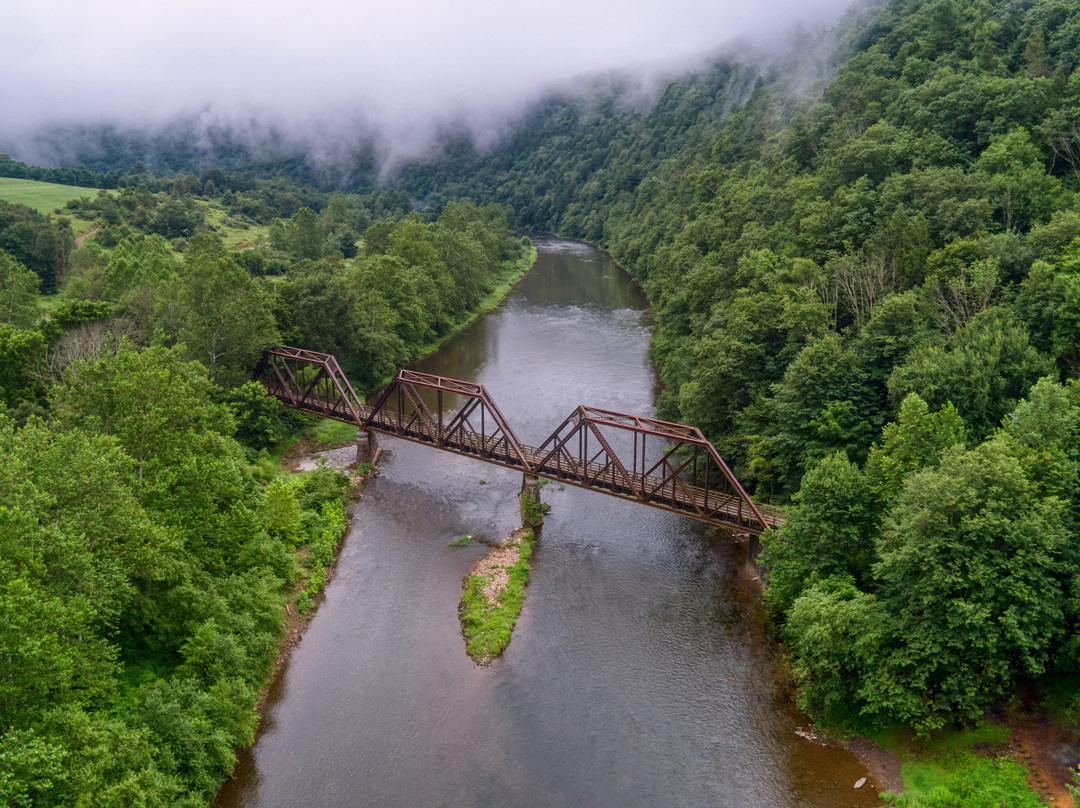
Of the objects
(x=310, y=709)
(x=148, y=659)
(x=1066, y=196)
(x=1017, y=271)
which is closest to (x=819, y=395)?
(x=1017, y=271)

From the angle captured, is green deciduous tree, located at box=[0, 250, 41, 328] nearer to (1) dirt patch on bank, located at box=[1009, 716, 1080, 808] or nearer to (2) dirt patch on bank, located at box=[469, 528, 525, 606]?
(2) dirt patch on bank, located at box=[469, 528, 525, 606]

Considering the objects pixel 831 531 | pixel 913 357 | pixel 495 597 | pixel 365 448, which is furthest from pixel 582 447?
pixel 913 357

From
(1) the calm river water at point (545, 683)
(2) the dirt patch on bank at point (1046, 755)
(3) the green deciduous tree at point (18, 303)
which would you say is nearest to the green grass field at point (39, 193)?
(3) the green deciduous tree at point (18, 303)

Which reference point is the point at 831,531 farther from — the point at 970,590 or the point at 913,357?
the point at 913,357

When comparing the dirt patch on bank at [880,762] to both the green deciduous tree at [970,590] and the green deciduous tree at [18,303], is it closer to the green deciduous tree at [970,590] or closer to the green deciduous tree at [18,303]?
the green deciduous tree at [970,590]

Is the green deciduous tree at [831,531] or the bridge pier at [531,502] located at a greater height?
the green deciduous tree at [831,531]

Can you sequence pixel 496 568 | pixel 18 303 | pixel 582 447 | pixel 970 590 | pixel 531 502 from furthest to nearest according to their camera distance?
pixel 18 303
pixel 531 502
pixel 582 447
pixel 496 568
pixel 970 590

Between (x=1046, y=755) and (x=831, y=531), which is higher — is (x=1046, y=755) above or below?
below
